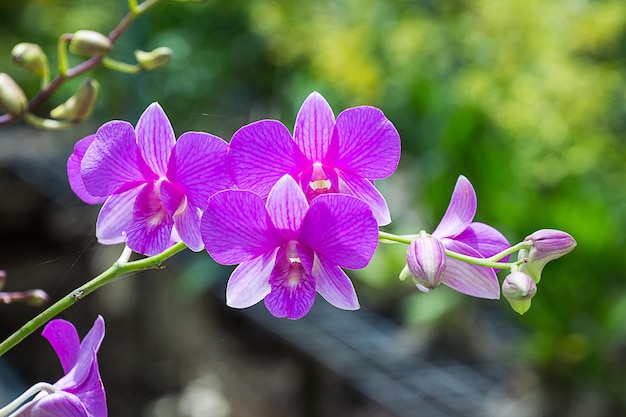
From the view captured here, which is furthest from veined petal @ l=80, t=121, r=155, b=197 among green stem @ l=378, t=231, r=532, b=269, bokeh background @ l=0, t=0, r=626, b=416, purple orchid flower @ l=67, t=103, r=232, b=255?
bokeh background @ l=0, t=0, r=626, b=416

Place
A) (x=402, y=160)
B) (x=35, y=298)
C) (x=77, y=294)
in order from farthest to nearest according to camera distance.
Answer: (x=402, y=160)
(x=35, y=298)
(x=77, y=294)

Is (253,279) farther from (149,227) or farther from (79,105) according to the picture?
(79,105)

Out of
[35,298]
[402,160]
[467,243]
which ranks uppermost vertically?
[467,243]

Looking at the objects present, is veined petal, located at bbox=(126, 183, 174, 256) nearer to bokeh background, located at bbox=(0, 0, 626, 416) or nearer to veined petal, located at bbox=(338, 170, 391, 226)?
veined petal, located at bbox=(338, 170, 391, 226)

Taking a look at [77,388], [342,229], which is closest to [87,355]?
[77,388]

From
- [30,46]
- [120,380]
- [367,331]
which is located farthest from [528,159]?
[30,46]

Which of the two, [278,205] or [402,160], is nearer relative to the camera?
[278,205]

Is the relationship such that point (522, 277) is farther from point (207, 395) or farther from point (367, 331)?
point (207, 395)

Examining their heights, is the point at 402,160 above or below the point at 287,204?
below
